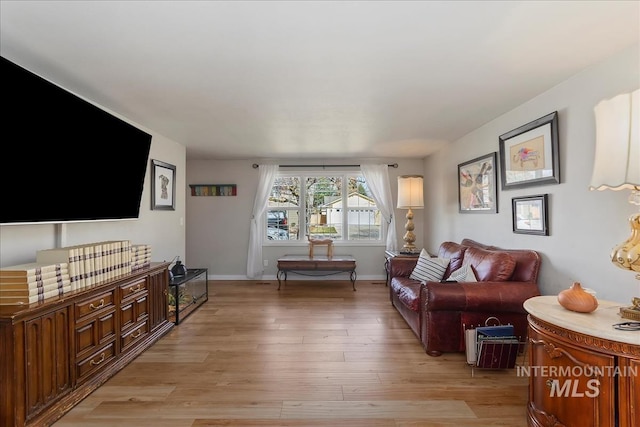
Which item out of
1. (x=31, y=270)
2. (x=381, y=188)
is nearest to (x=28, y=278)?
(x=31, y=270)

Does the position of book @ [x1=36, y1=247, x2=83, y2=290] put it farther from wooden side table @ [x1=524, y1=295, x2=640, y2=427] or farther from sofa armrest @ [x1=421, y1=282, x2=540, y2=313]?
wooden side table @ [x1=524, y1=295, x2=640, y2=427]

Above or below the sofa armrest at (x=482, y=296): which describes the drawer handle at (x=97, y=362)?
below

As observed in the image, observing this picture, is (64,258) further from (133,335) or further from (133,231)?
(133,231)

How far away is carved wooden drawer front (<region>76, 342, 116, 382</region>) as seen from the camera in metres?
2.22

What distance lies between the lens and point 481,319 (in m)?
2.78

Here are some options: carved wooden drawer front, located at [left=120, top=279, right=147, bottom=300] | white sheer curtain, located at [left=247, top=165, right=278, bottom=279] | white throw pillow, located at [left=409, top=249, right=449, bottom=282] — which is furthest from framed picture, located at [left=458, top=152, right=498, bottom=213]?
carved wooden drawer front, located at [left=120, top=279, right=147, bottom=300]

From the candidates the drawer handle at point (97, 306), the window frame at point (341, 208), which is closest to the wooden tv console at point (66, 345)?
the drawer handle at point (97, 306)

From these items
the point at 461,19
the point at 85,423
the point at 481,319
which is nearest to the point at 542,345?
the point at 481,319

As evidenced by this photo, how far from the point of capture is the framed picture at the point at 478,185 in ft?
12.1

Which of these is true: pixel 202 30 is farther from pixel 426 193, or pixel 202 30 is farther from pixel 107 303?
pixel 426 193

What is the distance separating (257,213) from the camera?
594cm

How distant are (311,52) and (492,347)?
8.27 ft

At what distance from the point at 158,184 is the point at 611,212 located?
4.53m

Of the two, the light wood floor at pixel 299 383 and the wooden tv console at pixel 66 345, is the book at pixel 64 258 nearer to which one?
the wooden tv console at pixel 66 345
